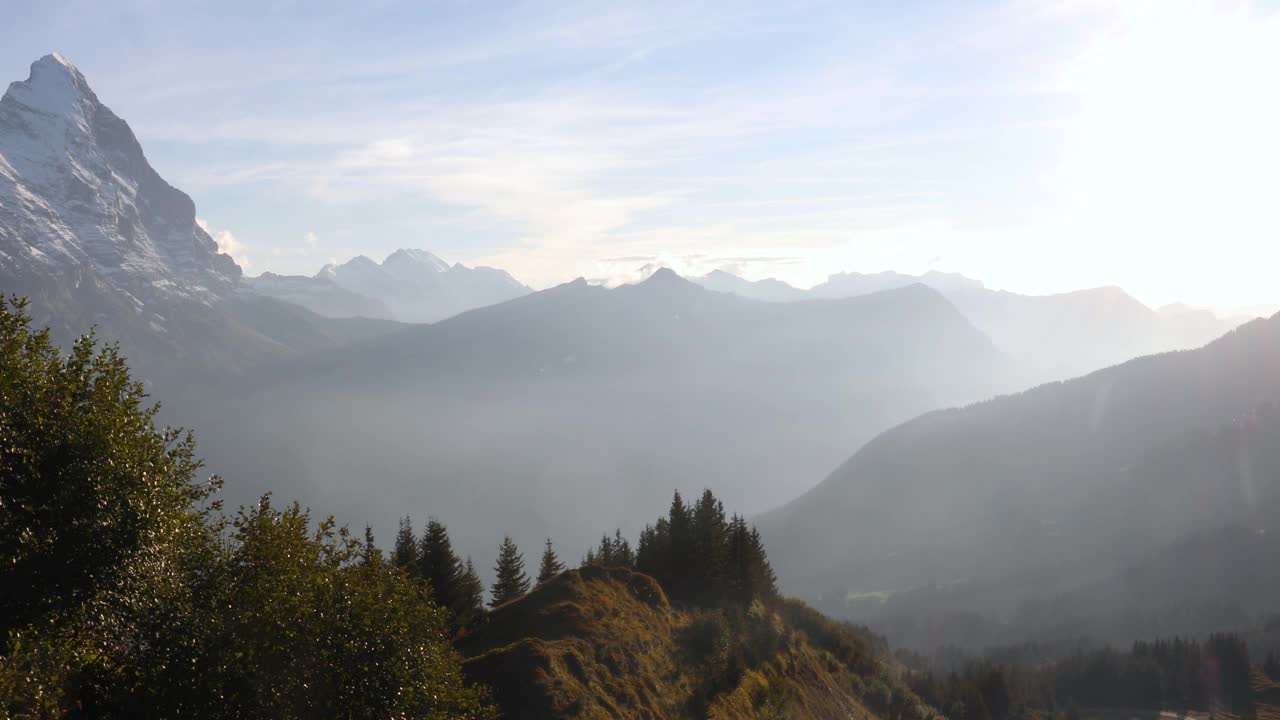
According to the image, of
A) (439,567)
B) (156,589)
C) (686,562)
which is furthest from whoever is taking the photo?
(439,567)

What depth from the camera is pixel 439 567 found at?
74375 mm

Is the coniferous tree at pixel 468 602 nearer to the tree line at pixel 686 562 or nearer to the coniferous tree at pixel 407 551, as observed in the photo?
the tree line at pixel 686 562

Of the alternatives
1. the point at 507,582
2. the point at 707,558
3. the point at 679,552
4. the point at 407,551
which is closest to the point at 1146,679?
the point at 679,552

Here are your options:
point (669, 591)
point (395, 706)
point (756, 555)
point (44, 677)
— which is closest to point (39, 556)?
point (44, 677)

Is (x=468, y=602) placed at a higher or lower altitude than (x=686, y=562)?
lower

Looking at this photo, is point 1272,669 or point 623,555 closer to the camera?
point 623,555

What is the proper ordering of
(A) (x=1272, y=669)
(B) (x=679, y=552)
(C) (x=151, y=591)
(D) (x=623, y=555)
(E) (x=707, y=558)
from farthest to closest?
(A) (x=1272, y=669)
(D) (x=623, y=555)
(B) (x=679, y=552)
(E) (x=707, y=558)
(C) (x=151, y=591)

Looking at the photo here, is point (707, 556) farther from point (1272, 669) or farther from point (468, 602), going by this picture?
point (1272, 669)

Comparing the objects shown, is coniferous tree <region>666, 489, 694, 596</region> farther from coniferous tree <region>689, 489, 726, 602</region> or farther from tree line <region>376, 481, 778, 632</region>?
coniferous tree <region>689, 489, 726, 602</region>

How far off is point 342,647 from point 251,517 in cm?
694

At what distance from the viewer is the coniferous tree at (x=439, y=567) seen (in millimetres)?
73500

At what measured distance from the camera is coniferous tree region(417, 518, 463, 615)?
241ft

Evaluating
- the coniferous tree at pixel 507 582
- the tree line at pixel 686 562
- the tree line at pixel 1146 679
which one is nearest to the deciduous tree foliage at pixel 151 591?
the tree line at pixel 686 562

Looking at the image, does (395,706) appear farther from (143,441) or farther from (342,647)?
(143,441)
